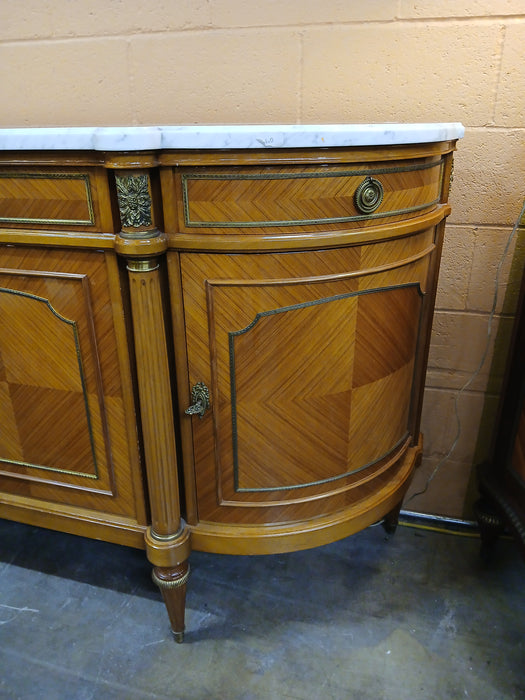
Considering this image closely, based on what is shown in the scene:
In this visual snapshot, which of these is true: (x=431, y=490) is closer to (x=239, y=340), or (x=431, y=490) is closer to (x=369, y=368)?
(x=369, y=368)

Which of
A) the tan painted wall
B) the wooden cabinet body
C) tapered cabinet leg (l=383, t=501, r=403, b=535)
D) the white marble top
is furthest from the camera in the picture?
tapered cabinet leg (l=383, t=501, r=403, b=535)

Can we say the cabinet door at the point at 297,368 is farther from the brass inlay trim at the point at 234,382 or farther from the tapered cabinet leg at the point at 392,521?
the tapered cabinet leg at the point at 392,521

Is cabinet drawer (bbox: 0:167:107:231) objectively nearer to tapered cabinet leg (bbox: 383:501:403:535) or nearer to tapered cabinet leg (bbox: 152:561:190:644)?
tapered cabinet leg (bbox: 152:561:190:644)

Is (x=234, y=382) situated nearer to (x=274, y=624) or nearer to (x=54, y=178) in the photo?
(x=54, y=178)

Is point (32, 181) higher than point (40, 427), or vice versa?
point (32, 181)

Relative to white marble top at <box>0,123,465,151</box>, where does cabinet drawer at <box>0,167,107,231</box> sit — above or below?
below

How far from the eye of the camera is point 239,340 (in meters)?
0.98

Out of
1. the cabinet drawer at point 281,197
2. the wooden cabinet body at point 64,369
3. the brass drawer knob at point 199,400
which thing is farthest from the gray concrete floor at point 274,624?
the cabinet drawer at point 281,197

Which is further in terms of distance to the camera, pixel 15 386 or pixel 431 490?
pixel 431 490

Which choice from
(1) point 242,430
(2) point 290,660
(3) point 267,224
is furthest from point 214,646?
(3) point 267,224

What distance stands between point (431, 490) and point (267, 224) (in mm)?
1061

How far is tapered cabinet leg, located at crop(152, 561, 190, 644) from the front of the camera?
1141 mm

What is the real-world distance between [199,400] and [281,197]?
0.39 metres

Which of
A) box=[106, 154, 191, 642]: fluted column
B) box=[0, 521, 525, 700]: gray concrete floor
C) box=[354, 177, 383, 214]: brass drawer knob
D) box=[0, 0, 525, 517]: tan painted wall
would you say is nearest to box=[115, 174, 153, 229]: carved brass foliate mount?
box=[106, 154, 191, 642]: fluted column
